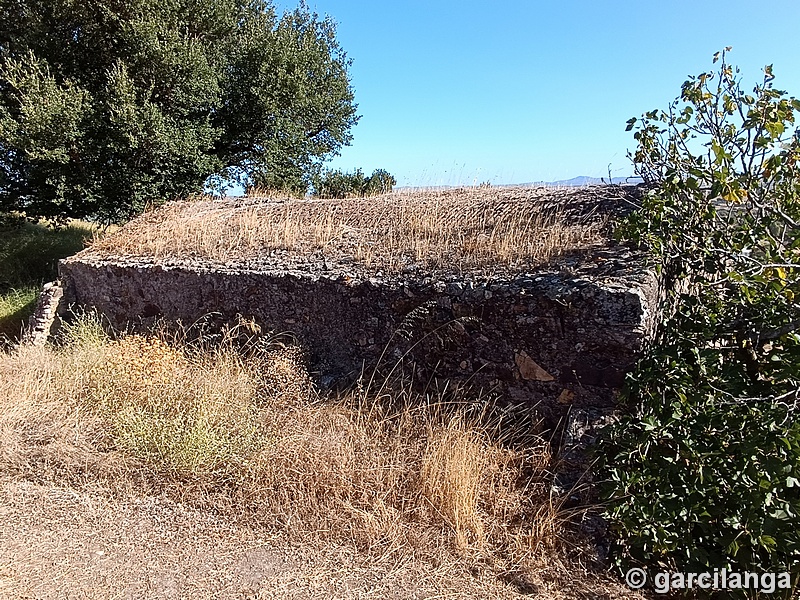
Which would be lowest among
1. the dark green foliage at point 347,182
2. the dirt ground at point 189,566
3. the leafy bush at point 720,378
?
the dirt ground at point 189,566

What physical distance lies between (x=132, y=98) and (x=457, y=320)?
7699 millimetres

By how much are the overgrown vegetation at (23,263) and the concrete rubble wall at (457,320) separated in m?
3.30

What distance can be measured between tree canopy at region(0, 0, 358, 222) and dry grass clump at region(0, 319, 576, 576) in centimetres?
532

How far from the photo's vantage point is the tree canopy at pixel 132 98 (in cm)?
830

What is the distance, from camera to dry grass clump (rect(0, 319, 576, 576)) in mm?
3051

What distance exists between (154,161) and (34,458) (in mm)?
6832

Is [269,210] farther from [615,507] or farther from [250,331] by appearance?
[615,507]

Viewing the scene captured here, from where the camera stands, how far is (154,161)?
9.11 m

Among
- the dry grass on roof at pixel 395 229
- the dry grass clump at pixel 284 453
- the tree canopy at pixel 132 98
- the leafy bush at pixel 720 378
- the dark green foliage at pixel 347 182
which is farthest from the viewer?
the dark green foliage at pixel 347 182

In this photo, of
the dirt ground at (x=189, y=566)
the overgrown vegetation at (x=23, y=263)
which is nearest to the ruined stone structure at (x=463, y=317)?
the dirt ground at (x=189, y=566)

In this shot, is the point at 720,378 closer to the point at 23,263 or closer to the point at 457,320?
the point at 457,320

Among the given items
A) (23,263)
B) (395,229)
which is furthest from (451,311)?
(23,263)

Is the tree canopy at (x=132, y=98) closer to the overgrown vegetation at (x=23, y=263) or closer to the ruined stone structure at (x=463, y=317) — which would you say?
the overgrown vegetation at (x=23, y=263)

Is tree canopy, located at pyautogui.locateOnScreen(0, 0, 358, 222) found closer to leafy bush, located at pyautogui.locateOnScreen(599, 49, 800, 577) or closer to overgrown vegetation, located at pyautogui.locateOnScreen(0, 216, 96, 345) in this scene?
overgrown vegetation, located at pyautogui.locateOnScreen(0, 216, 96, 345)
